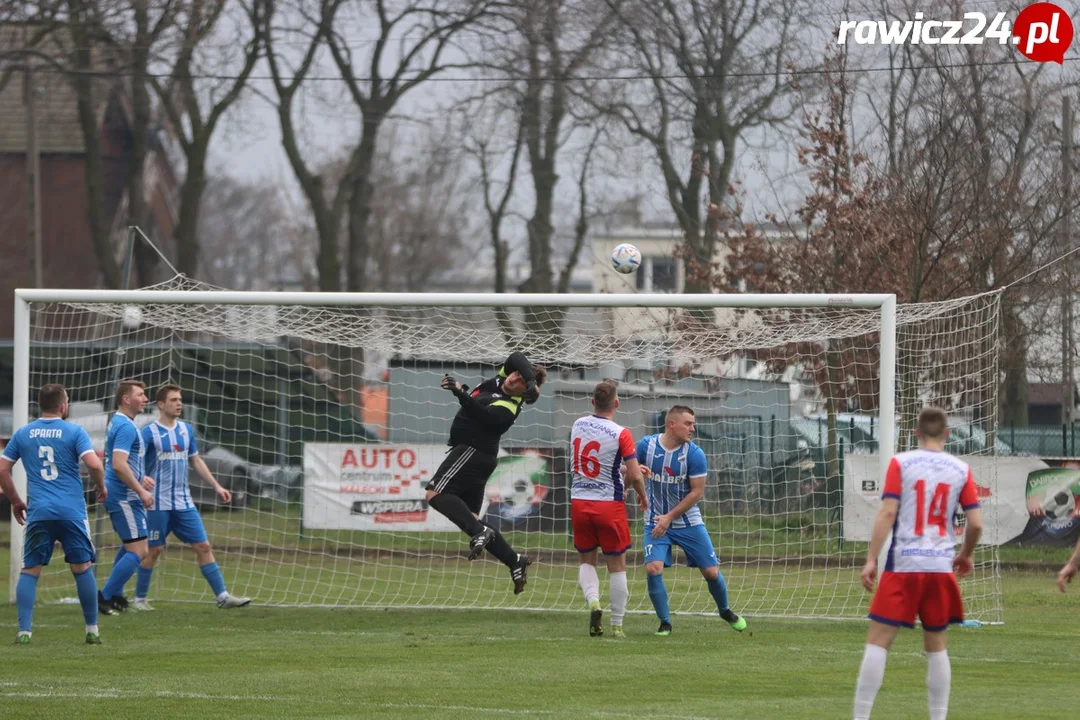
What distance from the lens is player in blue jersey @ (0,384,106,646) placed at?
1006 cm

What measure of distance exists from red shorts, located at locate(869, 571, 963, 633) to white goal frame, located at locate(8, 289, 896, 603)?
4.68 meters

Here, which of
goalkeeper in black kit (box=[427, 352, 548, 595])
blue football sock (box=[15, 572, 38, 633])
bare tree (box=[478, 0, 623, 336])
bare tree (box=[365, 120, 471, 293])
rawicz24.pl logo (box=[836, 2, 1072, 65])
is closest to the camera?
blue football sock (box=[15, 572, 38, 633])

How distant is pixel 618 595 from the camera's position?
10633mm

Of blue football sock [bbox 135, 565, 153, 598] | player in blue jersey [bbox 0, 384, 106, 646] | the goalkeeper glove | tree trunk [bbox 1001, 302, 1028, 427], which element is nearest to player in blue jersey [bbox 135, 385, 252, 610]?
blue football sock [bbox 135, 565, 153, 598]

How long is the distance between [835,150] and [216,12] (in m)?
14.5

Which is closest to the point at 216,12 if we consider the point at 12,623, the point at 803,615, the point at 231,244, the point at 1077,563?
the point at 12,623

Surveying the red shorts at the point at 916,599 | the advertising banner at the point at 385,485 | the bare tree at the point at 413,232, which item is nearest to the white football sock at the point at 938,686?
the red shorts at the point at 916,599

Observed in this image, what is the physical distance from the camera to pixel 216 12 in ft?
88.7

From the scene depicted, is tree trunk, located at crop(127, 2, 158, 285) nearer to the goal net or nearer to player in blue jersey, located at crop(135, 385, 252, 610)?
the goal net

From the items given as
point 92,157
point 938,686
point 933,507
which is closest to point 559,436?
point 933,507

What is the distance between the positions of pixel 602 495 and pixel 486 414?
1371mm

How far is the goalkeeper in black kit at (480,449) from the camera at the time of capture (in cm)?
1117

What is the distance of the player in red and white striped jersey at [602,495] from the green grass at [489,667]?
385mm

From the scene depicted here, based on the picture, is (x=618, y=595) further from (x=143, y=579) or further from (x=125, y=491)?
(x=143, y=579)
